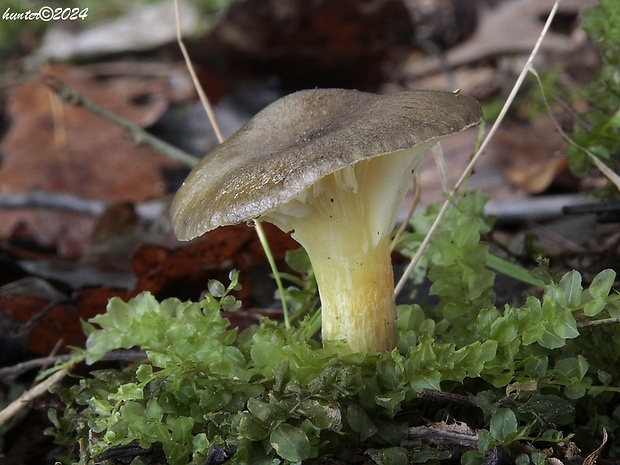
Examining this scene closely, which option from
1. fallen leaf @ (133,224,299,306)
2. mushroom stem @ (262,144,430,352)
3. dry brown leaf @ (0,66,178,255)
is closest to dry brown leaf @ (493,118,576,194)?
fallen leaf @ (133,224,299,306)

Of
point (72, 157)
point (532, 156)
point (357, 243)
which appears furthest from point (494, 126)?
point (72, 157)

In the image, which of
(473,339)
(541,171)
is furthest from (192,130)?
(473,339)

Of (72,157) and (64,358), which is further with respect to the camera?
(72,157)

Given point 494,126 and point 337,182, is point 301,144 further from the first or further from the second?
point 494,126

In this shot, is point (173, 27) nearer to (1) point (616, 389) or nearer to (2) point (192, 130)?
(2) point (192, 130)

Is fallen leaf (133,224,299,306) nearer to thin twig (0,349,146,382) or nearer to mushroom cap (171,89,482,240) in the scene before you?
thin twig (0,349,146,382)
